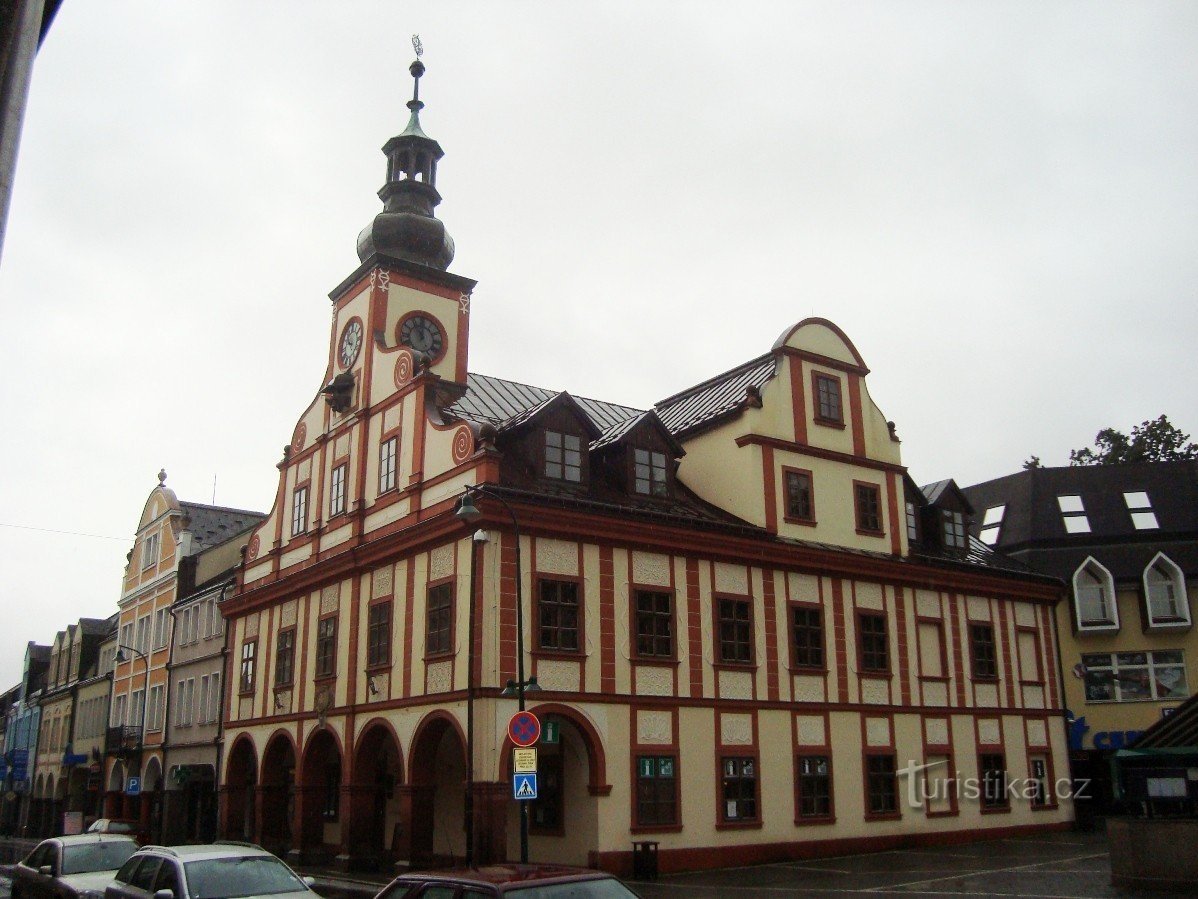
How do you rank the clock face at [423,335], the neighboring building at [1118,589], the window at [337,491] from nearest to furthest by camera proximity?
the window at [337,491]
the clock face at [423,335]
the neighboring building at [1118,589]

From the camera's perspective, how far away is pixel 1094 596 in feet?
134

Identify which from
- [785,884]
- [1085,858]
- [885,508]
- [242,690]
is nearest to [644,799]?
[785,884]

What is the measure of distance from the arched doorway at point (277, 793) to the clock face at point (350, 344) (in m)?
12.0

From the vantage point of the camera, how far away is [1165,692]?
39250 mm

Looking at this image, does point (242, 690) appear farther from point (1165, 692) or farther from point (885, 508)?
point (1165, 692)

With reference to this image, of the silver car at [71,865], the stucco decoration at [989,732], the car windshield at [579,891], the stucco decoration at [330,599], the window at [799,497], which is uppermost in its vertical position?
the window at [799,497]

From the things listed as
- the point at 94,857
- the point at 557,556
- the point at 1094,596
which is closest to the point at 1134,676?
the point at 1094,596

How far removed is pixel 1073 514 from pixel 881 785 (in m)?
16.9

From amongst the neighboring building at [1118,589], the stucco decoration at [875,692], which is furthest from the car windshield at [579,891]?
the neighboring building at [1118,589]

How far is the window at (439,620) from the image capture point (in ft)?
88.5

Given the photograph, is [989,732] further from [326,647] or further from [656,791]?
[326,647]

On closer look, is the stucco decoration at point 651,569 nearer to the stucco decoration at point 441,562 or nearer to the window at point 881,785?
the stucco decoration at point 441,562

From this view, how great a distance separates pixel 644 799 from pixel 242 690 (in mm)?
17303

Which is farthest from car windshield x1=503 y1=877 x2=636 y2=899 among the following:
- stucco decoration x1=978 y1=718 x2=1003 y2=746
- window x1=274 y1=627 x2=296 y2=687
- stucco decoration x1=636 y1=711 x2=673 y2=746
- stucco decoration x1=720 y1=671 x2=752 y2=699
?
stucco decoration x1=978 y1=718 x2=1003 y2=746
